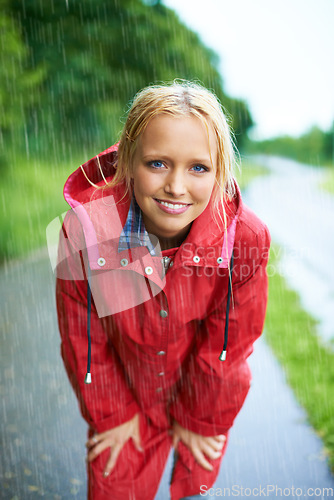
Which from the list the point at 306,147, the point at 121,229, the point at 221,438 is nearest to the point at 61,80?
the point at 121,229

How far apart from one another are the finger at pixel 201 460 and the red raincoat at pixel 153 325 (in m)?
0.03

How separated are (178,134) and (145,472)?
1.48m

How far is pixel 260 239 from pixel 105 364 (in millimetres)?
895

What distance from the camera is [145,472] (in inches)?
79.0

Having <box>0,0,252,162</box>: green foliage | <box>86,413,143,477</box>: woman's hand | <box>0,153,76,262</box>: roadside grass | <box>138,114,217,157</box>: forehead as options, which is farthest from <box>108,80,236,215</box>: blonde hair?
<box>0,0,252,162</box>: green foliage

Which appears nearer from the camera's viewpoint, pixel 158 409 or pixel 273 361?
pixel 158 409

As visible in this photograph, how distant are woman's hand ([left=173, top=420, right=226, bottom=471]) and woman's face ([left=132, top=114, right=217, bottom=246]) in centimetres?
103

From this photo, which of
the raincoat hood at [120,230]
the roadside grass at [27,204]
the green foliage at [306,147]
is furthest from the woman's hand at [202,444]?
the green foliage at [306,147]

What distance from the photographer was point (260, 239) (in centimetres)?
169

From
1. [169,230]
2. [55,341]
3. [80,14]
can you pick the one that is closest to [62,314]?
[169,230]

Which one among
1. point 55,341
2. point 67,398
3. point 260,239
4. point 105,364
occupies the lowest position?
point 67,398

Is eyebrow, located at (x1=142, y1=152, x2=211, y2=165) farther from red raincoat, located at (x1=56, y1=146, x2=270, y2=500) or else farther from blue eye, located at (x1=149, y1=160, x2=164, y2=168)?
red raincoat, located at (x1=56, y1=146, x2=270, y2=500)

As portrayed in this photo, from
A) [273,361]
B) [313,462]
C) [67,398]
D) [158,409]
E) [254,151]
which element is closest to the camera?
[158,409]

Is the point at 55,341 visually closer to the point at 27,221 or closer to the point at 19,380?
the point at 19,380
